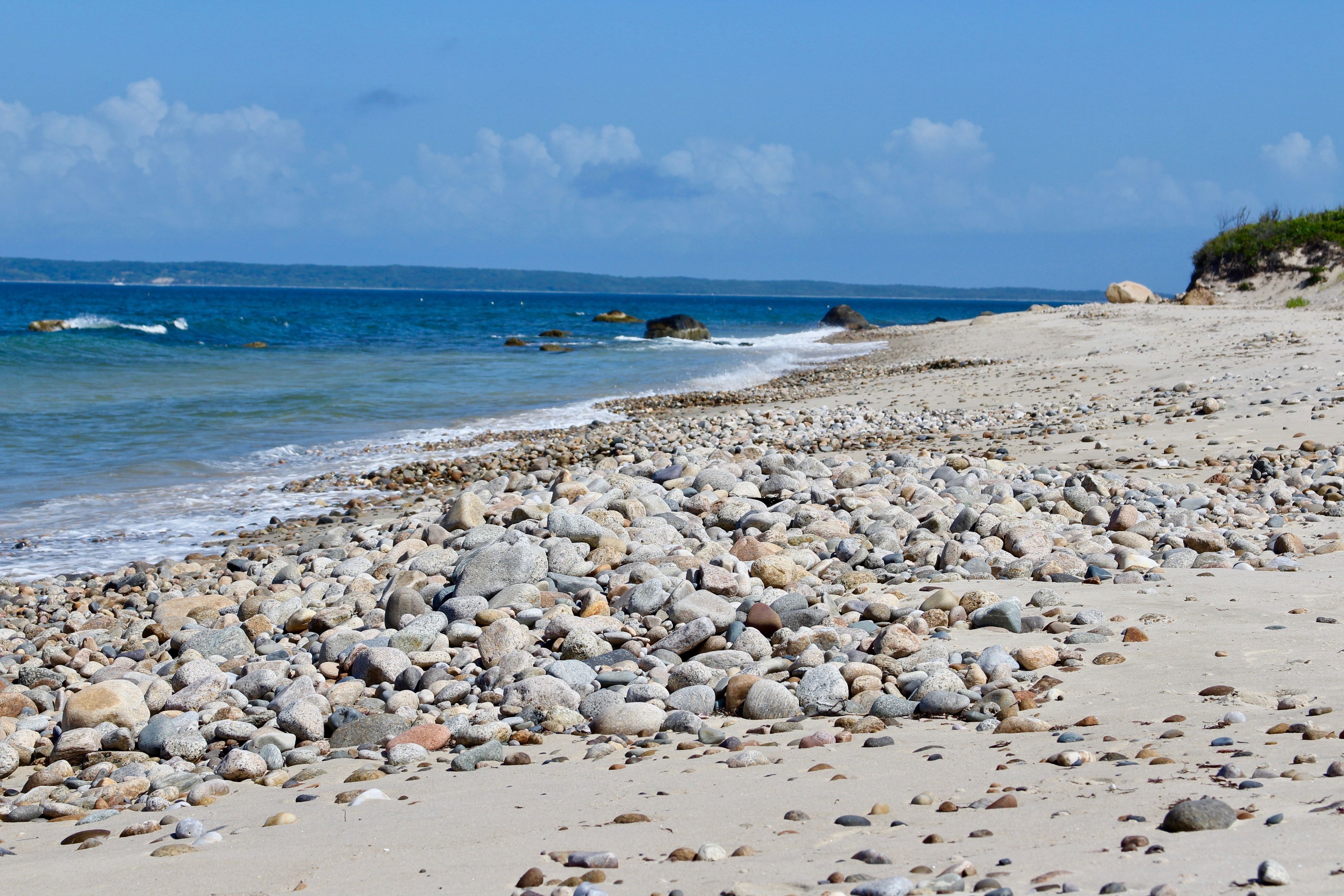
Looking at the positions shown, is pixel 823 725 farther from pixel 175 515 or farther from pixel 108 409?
pixel 108 409

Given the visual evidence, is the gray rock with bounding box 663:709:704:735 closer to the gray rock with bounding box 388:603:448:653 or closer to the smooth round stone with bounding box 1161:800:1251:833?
the gray rock with bounding box 388:603:448:653

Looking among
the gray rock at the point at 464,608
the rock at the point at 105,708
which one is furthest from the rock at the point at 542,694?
the rock at the point at 105,708

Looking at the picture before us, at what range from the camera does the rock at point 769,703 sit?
3547 mm

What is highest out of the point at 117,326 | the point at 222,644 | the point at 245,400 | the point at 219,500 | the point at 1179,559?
the point at 117,326

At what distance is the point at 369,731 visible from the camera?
3.66m

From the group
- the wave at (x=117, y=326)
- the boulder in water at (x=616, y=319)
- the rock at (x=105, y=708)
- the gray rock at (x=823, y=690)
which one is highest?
the boulder in water at (x=616, y=319)

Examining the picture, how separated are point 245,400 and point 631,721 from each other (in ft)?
53.9

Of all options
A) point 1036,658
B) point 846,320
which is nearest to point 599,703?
point 1036,658

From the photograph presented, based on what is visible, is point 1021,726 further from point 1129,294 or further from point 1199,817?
point 1129,294

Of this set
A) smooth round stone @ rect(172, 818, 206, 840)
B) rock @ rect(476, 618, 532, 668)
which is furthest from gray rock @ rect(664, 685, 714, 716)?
smooth round stone @ rect(172, 818, 206, 840)

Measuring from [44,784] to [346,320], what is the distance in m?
52.8

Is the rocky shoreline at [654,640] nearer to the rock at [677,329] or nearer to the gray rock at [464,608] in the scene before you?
the gray rock at [464,608]

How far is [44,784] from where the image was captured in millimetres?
3488

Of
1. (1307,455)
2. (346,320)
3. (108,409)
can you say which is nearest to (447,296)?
(346,320)
